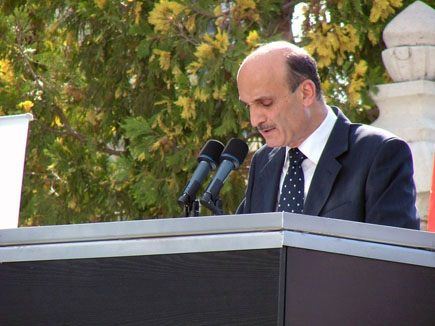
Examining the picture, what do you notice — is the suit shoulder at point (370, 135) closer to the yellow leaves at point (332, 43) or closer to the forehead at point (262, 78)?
the forehead at point (262, 78)

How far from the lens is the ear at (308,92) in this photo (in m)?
3.26

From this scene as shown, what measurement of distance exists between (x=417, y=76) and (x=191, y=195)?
319 centimetres

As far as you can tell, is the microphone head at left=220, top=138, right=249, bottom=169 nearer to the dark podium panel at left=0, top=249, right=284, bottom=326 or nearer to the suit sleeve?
A: the suit sleeve

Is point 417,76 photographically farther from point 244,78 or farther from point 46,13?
point 46,13

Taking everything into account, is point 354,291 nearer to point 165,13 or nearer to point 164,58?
point 165,13

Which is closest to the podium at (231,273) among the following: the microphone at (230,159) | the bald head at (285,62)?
the microphone at (230,159)

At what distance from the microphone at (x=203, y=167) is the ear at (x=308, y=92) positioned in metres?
0.37

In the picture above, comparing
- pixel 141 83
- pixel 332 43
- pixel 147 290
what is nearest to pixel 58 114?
pixel 141 83

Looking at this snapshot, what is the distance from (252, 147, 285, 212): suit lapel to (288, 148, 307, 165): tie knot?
79 mm

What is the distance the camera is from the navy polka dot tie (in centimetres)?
304

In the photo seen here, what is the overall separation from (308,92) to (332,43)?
10.4ft

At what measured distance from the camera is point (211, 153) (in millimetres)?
3074

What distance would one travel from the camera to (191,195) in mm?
2867

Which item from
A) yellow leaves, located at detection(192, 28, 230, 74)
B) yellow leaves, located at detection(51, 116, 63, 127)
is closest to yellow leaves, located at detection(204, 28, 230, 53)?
yellow leaves, located at detection(192, 28, 230, 74)
